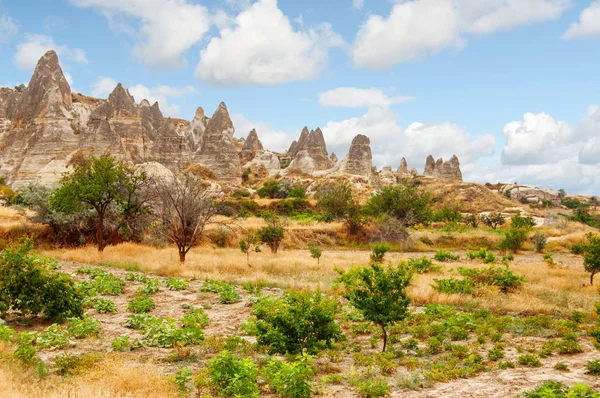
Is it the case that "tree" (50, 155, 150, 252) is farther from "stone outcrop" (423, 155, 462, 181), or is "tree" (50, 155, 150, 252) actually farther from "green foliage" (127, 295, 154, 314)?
"stone outcrop" (423, 155, 462, 181)

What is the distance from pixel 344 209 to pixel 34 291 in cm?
2876

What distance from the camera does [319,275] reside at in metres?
17.8

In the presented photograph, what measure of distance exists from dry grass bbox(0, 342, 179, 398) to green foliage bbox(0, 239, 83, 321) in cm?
350

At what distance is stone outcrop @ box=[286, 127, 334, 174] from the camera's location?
86.8m

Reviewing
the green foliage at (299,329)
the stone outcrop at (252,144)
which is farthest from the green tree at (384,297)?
the stone outcrop at (252,144)

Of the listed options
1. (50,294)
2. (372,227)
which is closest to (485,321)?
(50,294)

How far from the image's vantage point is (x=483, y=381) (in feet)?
22.6

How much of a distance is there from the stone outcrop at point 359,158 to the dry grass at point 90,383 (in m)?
75.6

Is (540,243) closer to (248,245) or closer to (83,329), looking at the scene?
(248,245)

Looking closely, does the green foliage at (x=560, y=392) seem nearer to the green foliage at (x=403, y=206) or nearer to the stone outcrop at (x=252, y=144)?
the green foliage at (x=403, y=206)

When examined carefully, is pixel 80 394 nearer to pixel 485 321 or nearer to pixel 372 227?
pixel 485 321

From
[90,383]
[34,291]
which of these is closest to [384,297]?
[90,383]

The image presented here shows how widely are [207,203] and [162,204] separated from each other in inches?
88.4

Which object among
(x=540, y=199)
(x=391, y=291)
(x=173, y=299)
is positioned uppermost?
(x=540, y=199)
